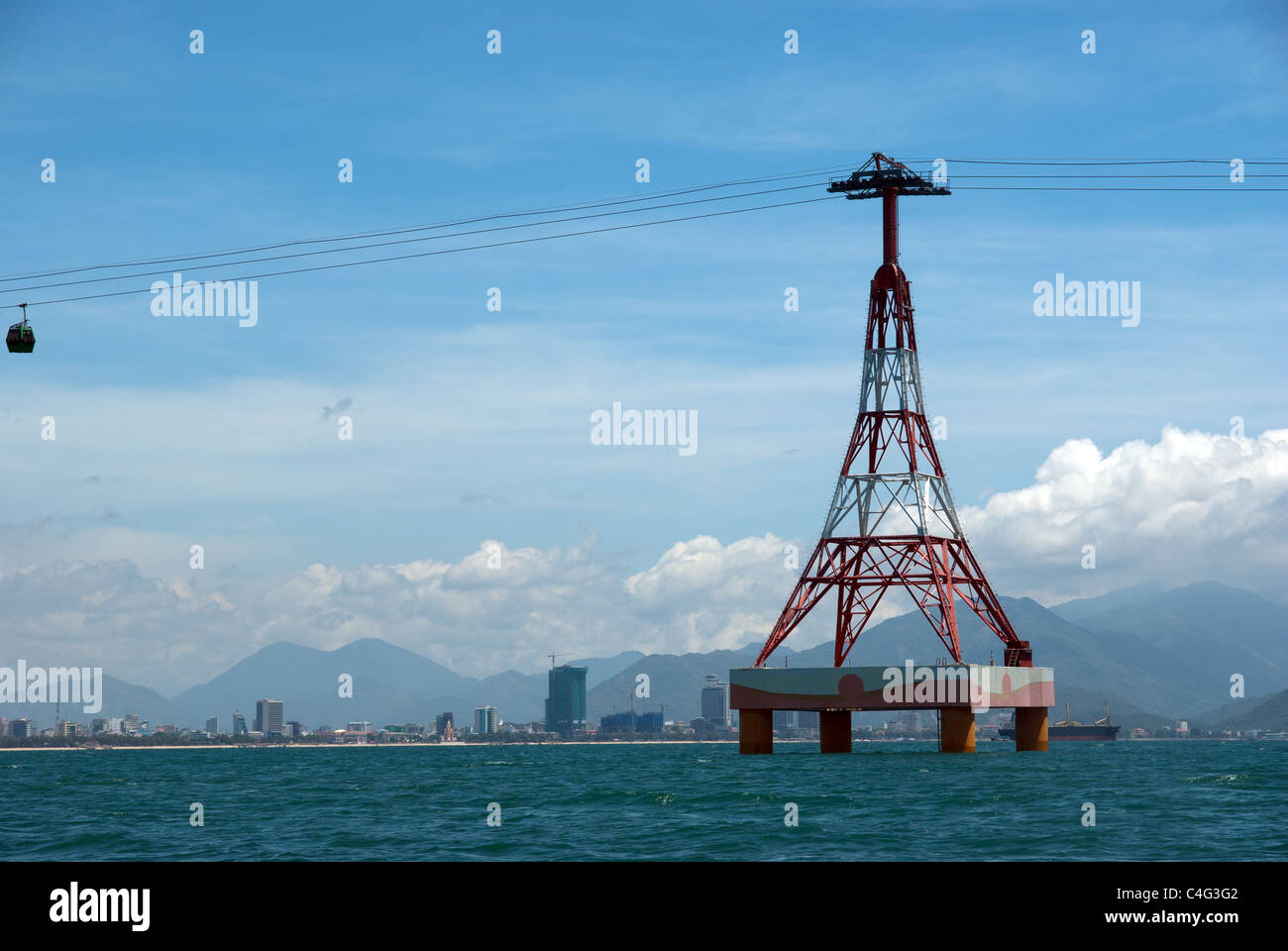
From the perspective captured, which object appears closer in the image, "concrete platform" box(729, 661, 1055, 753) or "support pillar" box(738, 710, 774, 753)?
"concrete platform" box(729, 661, 1055, 753)

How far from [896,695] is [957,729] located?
363 inches

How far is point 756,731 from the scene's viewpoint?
9169cm

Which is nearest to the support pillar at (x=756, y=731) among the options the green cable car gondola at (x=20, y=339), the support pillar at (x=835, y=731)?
the support pillar at (x=835, y=731)

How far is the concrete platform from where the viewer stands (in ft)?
266

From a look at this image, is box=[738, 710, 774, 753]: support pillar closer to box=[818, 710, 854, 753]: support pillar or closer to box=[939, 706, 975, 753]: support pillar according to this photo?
box=[818, 710, 854, 753]: support pillar

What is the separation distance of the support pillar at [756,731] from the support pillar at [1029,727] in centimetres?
1641

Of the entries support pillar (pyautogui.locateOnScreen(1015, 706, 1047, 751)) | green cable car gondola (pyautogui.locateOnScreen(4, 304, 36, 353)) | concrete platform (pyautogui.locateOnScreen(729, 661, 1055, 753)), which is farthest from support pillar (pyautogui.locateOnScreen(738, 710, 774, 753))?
green cable car gondola (pyautogui.locateOnScreen(4, 304, 36, 353))

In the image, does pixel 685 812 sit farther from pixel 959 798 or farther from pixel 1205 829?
pixel 1205 829

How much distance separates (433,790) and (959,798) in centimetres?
2416

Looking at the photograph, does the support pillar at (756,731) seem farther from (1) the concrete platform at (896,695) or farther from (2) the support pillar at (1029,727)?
(2) the support pillar at (1029,727)

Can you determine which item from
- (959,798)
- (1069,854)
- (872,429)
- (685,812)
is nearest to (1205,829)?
(1069,854)

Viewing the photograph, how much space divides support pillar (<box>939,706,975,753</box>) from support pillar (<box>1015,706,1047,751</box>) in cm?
686
